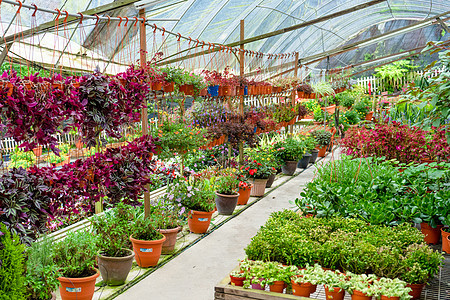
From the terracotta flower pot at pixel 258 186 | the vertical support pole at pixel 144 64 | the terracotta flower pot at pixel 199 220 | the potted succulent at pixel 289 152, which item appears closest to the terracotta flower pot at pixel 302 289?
the vertical support pole at pixel 144 64

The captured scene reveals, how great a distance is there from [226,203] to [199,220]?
36.8 inches

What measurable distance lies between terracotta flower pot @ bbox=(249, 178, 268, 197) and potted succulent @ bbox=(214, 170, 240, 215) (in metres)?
1.03

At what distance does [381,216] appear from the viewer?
384 centimetres

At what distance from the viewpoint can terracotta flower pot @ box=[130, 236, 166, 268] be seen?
464 centimetres

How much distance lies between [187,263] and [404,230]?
2471 millimetres

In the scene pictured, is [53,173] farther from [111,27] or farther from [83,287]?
[111,27]

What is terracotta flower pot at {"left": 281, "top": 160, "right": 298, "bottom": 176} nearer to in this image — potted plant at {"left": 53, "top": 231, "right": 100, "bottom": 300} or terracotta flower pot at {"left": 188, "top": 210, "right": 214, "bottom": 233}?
terracotta flower pot at {"left": 188, "top": 210, "right": 214, "bottom": 233}

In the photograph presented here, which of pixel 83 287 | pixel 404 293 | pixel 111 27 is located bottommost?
pixel 83 287

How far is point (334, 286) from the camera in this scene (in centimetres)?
276

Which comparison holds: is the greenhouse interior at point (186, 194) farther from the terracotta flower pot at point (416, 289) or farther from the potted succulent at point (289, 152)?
the potted succulent at point (289, 152)

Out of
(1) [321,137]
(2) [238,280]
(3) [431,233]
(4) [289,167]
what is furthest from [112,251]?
(1) [321,137]

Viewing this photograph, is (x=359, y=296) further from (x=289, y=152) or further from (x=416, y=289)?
(x=289, y=152)

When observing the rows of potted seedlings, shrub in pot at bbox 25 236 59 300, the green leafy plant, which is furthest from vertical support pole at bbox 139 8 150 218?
the rows of potted seedlings

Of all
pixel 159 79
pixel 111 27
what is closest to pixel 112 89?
pixel 159 79
